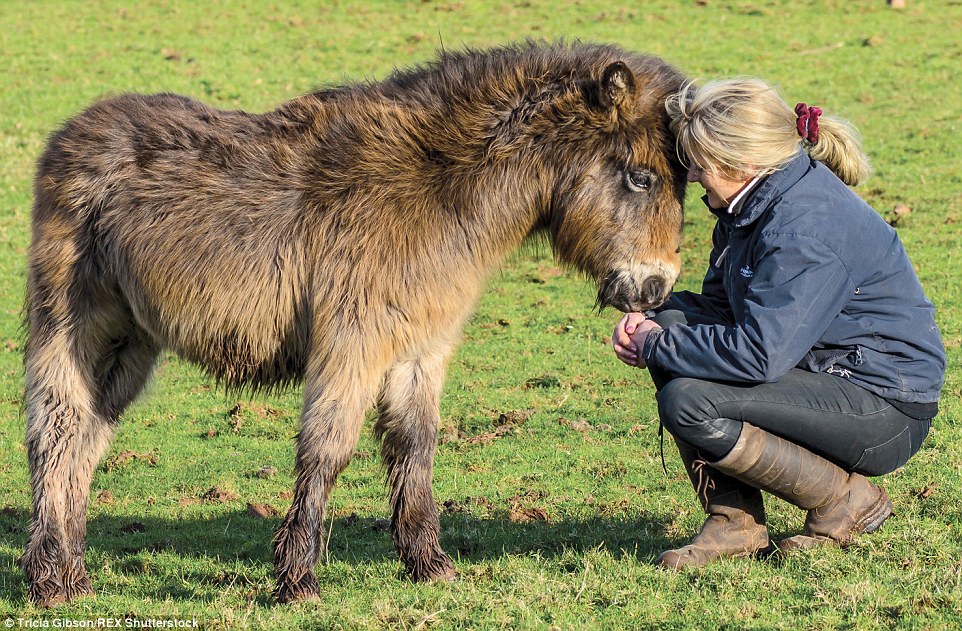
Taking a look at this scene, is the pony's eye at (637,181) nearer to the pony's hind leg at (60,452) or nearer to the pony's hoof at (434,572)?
the pony's hoof at (434,572)

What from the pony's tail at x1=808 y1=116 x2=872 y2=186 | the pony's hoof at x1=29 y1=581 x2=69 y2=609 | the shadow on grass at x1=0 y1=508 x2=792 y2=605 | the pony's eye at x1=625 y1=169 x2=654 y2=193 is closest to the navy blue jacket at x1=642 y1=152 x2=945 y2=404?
the pony's tail at x1=808 y1=116 x2=872 y2=186

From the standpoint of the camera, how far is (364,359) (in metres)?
4.84

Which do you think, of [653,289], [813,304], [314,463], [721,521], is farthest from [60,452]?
[813,304]

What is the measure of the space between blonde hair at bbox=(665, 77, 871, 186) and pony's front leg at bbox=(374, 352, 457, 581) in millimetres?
1592

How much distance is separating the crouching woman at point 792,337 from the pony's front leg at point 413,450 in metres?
1.00

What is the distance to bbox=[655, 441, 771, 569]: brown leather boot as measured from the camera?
192 inches

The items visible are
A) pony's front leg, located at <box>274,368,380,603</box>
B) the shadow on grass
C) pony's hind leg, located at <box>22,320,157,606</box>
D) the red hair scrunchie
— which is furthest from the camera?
the shadow on grass

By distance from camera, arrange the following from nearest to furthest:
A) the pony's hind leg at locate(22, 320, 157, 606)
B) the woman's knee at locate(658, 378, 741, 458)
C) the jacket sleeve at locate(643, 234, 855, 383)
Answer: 1. the jacket sleeve at locate(643, 234, 855, 383)
2. the woman's knee at locate(658, 378, 741, 458)
3. the pony's hind leg at locate(22, 320, 157, 606)

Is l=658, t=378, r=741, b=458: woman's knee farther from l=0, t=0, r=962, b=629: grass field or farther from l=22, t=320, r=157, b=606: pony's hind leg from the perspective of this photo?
l=22, t=320, r=157, b=606: pony's hind leg

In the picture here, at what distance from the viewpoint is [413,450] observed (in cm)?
532

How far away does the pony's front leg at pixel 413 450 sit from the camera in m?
5.23

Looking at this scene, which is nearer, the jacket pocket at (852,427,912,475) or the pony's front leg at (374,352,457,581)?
the jacket pocket at (852,427,912,475)

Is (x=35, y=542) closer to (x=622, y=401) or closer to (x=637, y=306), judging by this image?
(x=637, y=306)

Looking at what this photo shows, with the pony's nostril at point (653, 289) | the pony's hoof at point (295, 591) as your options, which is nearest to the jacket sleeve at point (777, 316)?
the pony's nostril at point (653, 289)
